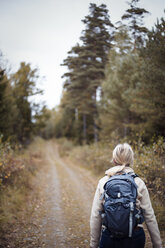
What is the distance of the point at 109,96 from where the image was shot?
15.1m

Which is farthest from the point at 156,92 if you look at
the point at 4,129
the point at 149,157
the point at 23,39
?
the point at 4,129

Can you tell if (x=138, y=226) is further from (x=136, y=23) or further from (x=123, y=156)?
(x=136, y=23)

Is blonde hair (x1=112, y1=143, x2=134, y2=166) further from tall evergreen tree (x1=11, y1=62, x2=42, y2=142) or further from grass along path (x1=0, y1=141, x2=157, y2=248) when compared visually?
tall evergreen tree (x1=11, y1=62, x2=42, y2=142)

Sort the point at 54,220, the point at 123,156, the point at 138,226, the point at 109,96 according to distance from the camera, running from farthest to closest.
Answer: the point at 109,96
the point at 54,220
the point at 123,156
the point at 138,226

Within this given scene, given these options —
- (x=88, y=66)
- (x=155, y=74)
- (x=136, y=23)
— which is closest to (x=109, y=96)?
(x=136, y=23)

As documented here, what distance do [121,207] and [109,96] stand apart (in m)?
13.4

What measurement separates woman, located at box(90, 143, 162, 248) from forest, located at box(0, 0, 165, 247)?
3053 mm

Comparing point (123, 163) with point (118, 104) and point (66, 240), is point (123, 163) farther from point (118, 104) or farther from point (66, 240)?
point (118, 104)

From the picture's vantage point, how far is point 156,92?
841 cm

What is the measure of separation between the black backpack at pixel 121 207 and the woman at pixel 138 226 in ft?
0.33

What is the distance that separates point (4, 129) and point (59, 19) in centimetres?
834

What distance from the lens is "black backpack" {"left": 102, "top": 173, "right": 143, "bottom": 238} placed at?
221cm

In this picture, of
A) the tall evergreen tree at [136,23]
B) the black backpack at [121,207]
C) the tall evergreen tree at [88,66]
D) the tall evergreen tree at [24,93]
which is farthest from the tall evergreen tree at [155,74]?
the tall evergreen tree at [24,93]

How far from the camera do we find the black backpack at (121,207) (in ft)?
7.27
